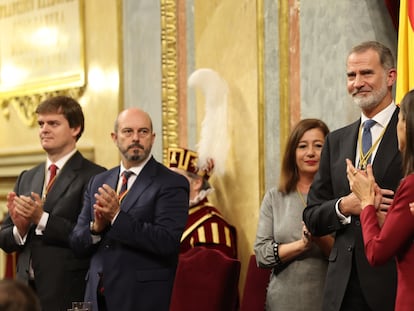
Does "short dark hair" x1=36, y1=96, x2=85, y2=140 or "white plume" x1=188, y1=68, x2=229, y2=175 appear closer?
"short dark hair" x1=36, y1=96, x2=85, y2=140

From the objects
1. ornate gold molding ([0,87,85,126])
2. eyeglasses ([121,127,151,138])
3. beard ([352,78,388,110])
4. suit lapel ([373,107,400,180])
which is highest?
ornate gold molding ([0,87,85,126])

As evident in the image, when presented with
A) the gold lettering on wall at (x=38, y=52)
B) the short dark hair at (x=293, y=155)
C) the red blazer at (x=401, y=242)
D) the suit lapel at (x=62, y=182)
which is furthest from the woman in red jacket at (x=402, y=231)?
the gold lettering on wall at (x=38, y=52)

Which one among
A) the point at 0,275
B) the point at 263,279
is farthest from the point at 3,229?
the point at 0,275

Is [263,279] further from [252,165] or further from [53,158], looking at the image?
[53,158]

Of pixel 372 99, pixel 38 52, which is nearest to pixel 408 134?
pixel 372 99

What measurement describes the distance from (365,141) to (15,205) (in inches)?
79.8

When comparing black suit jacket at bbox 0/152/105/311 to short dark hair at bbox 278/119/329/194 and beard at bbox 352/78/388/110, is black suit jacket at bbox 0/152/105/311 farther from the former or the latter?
beard at bbox 352/78/388/110

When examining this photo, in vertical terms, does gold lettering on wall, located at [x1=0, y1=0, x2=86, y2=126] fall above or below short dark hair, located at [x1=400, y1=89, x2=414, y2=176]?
above

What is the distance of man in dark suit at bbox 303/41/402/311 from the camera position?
428 cm

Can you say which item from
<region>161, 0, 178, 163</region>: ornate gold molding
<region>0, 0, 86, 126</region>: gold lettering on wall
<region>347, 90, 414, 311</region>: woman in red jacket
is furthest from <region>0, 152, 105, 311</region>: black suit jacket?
<region>0, 0, 86, 126</region>: gold lettering on wall

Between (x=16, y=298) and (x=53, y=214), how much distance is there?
123 inches

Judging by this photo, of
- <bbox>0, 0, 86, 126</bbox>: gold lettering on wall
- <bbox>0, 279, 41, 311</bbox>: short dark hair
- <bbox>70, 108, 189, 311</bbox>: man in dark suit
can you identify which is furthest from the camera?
<bbox>0, 0, 86, 126</bbox>: gold lettering on wall

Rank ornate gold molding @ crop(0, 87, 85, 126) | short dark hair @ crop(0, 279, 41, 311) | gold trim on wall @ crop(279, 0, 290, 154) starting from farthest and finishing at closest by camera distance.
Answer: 1. ornate gold molding @ crop(0, 87, 85, 126)
2. gold trim on wall @ crop(279, 0, 290, 154)
3. short dark hair @ crop(0, 279, 41, 311)

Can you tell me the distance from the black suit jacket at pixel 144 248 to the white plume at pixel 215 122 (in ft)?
4.02
